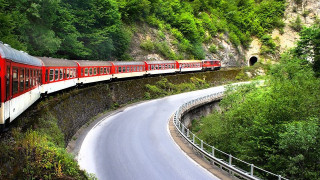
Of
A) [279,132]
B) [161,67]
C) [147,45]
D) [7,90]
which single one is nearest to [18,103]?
[7,90]

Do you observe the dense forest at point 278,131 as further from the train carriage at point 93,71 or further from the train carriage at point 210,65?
the train carriage at point 210,65

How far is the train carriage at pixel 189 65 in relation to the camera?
49156mm

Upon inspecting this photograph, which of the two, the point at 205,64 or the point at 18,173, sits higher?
the point at 205,64

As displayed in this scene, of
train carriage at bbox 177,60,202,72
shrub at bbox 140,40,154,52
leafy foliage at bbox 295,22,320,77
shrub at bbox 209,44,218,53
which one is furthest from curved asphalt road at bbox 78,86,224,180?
shrub at bbox 209,44,218,53

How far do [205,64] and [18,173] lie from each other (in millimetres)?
51771

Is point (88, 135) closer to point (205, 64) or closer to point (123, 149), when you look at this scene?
point (123, 149)

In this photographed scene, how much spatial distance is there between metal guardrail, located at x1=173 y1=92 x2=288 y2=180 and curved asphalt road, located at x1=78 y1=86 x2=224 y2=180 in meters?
0.82

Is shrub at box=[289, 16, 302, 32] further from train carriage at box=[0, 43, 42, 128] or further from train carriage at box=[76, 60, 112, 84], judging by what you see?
train carriage at box=[0, 43, 42, 128]

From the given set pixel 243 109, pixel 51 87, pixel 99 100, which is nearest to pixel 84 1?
pixel 99 100

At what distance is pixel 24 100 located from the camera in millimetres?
12273

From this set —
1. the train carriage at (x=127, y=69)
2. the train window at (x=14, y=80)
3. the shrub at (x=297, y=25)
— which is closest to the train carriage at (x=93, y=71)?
the train carriage at (x=127, y=69)

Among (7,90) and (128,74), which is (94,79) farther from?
(7,90)

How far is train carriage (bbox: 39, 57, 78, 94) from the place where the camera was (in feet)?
59.4

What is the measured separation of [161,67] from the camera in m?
44.0
